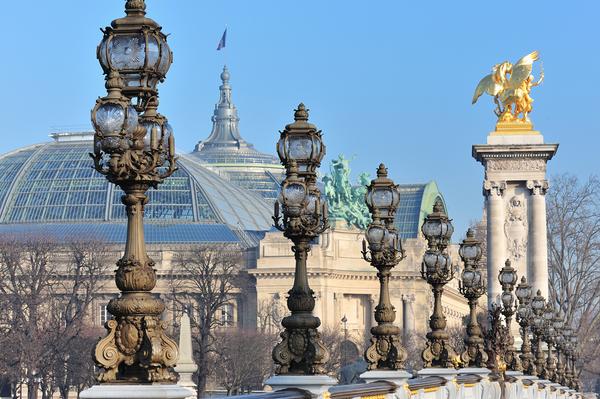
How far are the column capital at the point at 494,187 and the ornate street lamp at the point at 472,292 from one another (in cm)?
4307

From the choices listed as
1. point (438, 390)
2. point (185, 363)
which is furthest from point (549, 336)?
point (438, 390)

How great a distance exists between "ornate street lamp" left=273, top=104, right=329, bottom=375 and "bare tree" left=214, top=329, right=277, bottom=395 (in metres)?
87.9

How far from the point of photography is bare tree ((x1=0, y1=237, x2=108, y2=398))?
299 ft

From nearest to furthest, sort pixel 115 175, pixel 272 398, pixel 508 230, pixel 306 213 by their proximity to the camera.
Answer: pixel 115 175 → pixel 272 398 → pixel 306 213 → pixel 508 230

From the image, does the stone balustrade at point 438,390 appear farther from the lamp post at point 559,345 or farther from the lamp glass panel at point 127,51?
the lamp post at point 559,345

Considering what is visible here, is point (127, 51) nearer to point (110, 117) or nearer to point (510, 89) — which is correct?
point (110, 117)

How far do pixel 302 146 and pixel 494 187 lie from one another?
61717mm

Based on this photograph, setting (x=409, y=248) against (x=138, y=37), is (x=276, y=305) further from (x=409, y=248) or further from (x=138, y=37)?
(x=138, y=37)

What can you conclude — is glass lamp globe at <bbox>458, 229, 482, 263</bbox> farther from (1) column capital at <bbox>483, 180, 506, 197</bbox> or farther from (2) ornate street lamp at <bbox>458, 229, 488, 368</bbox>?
(1) column capital at <bbox>483, 180, 506, 197</bbox>

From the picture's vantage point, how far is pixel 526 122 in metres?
88.9

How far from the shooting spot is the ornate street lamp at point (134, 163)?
15501 millimetres

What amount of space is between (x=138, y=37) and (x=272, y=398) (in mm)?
4994

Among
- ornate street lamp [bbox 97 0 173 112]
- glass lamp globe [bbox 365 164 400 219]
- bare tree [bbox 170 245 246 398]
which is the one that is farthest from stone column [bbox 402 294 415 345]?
ornate street lamp [bbox 97 0 173 112]

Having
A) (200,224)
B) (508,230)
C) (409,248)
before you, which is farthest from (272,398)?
(200,224)
